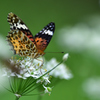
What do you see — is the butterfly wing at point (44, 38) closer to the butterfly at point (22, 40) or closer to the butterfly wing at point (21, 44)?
the butterfly at point (22, 40)

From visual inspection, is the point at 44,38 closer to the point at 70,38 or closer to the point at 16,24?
the point at 16,24

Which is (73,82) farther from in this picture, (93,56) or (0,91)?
(0,91)

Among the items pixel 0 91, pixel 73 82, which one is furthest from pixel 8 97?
pixel 73 82

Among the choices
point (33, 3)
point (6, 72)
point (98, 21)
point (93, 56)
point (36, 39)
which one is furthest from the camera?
point (33, 3)

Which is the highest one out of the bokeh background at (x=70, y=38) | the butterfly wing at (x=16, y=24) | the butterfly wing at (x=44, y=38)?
the butterfly wing at (x=16, y=24)

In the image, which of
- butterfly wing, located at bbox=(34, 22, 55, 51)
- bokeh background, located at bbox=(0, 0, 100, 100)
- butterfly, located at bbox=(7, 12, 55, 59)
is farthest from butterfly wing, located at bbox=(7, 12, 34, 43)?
bokeh background, located at bbox=(0, 0, 100, 100)

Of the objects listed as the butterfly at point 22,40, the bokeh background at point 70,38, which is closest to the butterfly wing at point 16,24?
the butterfly at point 22,40

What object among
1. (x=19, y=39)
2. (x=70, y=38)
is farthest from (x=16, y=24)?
(x=70, y=38)

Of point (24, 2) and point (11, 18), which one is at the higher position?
point (11, 18)

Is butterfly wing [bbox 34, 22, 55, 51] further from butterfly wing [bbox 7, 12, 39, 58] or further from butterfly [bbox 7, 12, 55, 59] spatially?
butterfly wing [bbox 7, 12, 39, 58]
